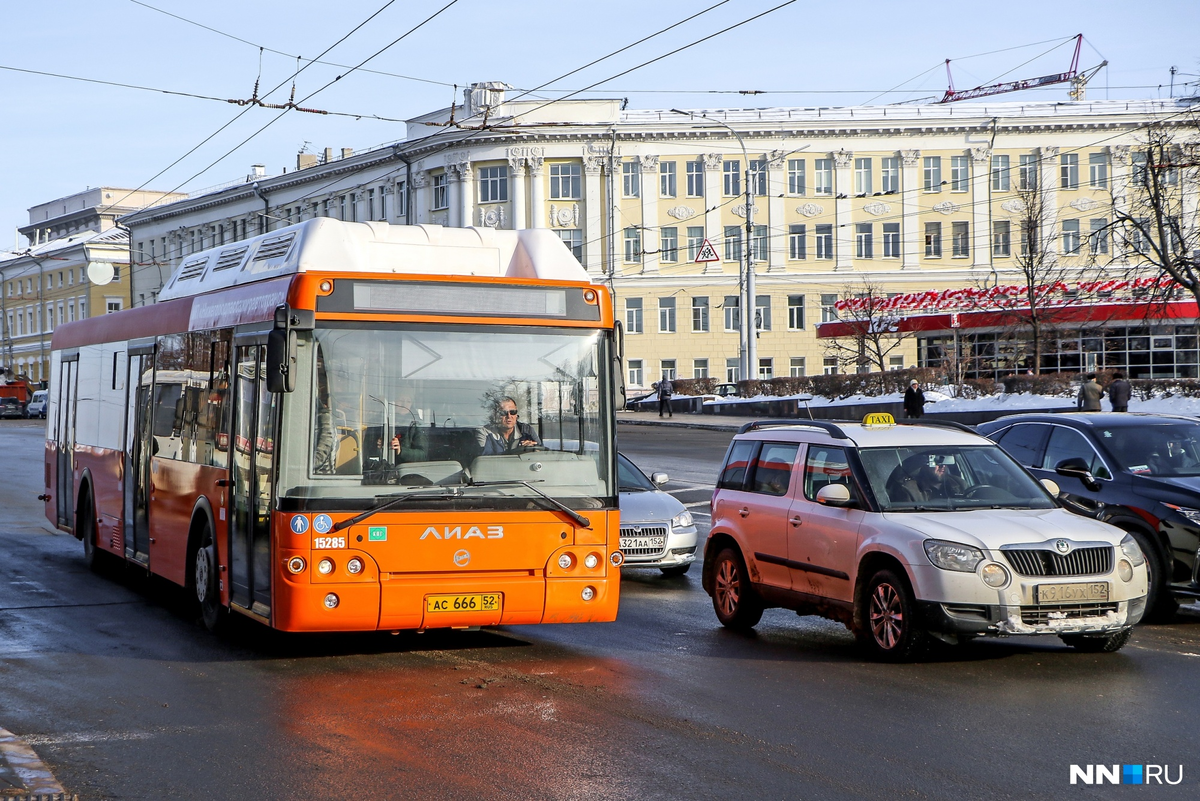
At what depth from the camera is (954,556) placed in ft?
29.4

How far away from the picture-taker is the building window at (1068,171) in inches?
2953

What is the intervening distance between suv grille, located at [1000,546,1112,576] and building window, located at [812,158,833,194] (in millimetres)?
67924

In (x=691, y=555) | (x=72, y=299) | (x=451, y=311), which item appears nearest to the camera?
(x=451, y=311)

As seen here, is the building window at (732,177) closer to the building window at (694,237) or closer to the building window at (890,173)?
the building window at (694,237)

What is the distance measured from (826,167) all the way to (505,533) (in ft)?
225

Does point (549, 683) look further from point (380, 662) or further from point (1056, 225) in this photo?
point (1056, 225)

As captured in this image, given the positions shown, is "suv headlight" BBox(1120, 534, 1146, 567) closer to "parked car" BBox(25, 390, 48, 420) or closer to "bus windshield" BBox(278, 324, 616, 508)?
"bus windshield" BBox(278, 324, 616, 508)

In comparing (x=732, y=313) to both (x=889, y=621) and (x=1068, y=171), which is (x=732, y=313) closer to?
(x=1068, y=171)

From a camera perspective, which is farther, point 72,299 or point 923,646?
point 72,299

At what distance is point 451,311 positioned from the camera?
937 centimetres

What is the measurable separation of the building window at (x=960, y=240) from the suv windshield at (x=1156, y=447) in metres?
65.8

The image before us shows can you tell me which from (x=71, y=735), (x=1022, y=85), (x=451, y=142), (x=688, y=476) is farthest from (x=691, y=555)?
(x=1022, y=85)

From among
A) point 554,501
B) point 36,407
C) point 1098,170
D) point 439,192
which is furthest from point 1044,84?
point 554,501

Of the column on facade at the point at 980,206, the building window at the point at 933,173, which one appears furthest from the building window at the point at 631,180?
the column on facade at the point at 980,206
